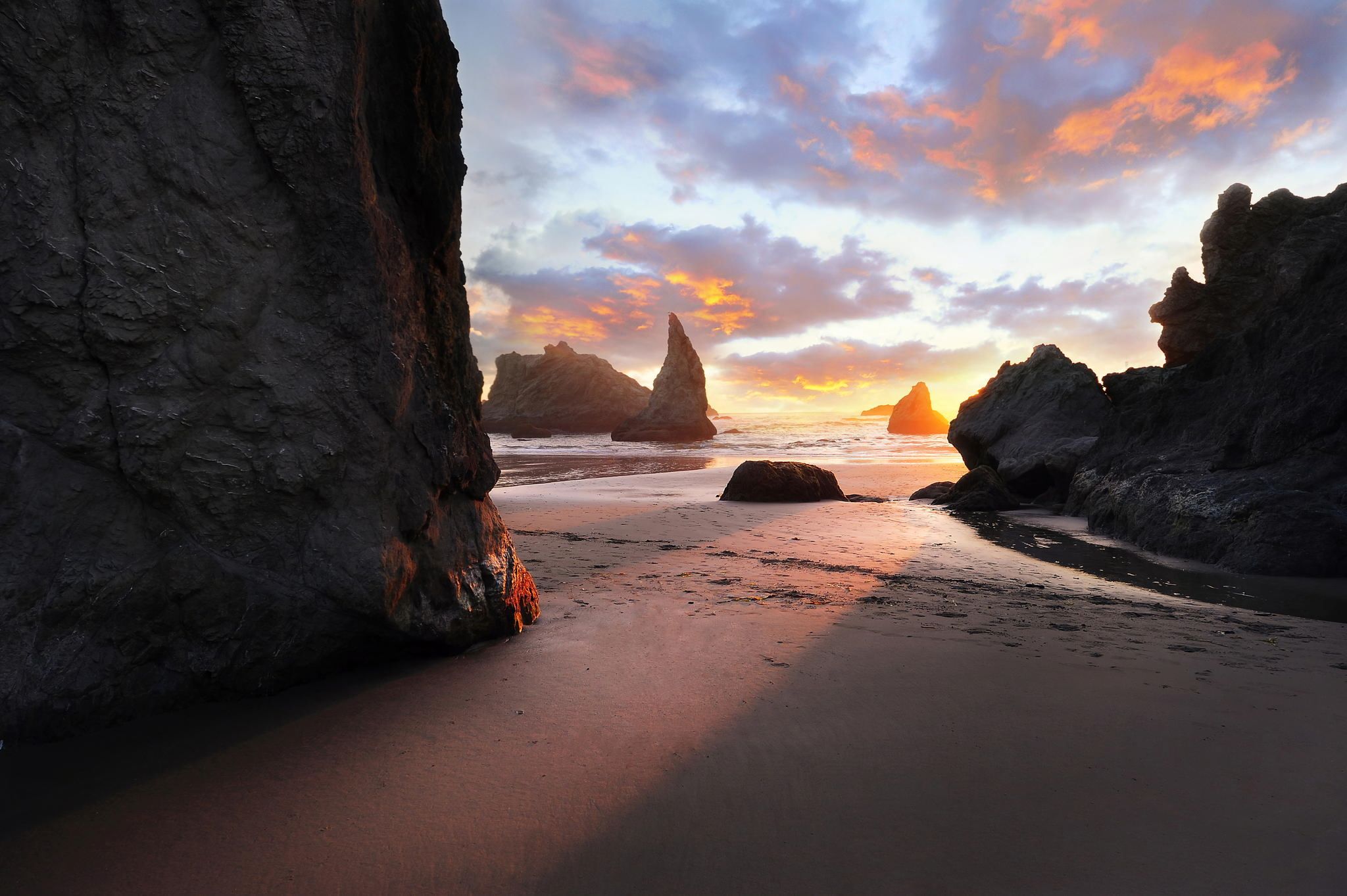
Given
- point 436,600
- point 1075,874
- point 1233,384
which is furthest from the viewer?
point 1233,384

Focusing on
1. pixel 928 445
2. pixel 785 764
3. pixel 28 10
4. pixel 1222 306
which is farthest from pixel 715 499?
pixel 928 445

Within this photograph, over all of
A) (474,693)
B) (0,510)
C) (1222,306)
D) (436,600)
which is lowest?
(474,693)

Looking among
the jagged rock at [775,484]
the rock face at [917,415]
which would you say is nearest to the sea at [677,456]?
the jagged rock at [775,484]

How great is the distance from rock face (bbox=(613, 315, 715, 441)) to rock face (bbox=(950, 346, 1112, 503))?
34.9 meters

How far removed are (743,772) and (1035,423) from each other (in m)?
12.5

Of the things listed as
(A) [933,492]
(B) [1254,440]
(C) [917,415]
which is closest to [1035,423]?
(A) [933,492]

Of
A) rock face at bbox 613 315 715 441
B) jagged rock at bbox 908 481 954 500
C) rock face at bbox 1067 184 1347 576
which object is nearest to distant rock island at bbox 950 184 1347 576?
rock face at bbox 1067 184 1347 576

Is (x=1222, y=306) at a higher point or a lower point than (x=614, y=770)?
higher

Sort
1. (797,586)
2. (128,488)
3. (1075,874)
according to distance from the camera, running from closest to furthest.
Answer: (1075,874) → (128,488) → (797,586)

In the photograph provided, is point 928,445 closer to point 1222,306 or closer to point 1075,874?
point 1222,306

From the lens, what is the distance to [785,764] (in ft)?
7.14

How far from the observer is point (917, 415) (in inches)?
2721

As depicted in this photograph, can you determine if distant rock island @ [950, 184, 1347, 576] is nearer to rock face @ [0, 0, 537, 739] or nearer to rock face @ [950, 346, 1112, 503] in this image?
rock face @ [950, 346, 1112, 503]

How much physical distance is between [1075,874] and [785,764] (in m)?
0.87
